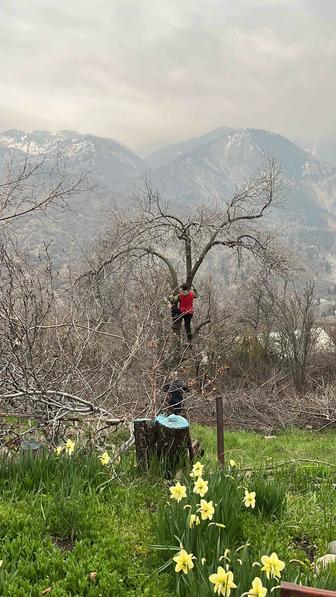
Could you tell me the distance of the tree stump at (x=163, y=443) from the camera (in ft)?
16.2

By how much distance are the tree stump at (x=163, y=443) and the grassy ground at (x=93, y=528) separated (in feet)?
0.65

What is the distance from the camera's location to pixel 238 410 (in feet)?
58.9

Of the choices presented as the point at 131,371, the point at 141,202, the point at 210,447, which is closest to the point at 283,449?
the point at 210,447

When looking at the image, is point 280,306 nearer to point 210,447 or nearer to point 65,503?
point 210,447

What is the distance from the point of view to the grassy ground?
119 inches

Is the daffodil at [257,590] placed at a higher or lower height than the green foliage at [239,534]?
higher

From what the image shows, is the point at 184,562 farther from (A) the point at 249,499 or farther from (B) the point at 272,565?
(A) the point at 249,499

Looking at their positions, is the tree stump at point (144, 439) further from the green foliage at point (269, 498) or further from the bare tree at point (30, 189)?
the bare tree at point (30, 189)

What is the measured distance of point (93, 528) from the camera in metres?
3.65

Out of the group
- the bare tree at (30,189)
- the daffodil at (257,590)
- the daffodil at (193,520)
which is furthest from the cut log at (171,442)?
the bare tree at (30,189)

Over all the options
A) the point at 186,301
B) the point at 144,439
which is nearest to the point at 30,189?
the point at 144,439

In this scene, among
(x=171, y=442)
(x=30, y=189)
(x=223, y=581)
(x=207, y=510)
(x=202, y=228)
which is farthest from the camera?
(x=202, y=228)

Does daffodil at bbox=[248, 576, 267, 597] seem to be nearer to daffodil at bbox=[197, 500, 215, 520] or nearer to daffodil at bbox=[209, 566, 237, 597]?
daffodil at bbox=[209, 566, 237, 597]

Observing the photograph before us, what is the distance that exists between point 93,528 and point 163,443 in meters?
1.45
